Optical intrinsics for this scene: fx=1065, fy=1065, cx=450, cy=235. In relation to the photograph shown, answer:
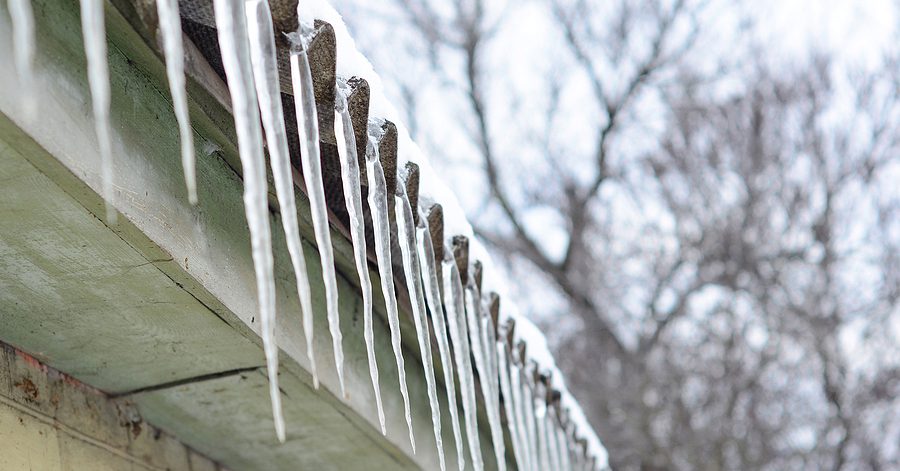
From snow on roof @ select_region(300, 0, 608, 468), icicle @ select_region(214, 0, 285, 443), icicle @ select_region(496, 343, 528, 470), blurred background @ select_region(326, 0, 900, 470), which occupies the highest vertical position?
blurred background @ select_region(326, 0, 900, 470)

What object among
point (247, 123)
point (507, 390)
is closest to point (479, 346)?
point (507, 390)

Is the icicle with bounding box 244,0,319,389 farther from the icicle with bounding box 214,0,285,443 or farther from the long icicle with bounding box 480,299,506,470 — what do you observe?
the long icicle with bounding box 480,299,506,470

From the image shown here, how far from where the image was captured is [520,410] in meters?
3.13

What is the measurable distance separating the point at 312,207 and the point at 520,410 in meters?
1.69

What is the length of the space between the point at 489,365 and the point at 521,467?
722 mm

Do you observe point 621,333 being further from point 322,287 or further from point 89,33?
point 89,33

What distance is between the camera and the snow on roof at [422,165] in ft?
6.11

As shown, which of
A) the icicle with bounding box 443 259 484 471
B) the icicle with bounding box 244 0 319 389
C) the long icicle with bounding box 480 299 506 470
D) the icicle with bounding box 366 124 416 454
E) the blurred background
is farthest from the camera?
the blurred background

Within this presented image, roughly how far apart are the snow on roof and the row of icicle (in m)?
0.04

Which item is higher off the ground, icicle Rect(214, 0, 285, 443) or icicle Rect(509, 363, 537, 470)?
icicle Rect(509, 363, 537, 470)

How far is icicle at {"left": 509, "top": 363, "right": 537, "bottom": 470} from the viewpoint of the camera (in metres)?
3.10

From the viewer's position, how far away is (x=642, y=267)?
45.4 ft

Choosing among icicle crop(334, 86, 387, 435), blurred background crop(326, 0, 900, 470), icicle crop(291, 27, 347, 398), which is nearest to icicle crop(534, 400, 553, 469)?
icicle crop(334, 86, 387, 435)

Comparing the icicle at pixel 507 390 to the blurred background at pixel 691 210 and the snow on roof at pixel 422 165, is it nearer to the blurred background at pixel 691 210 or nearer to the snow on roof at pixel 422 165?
the snow on roof at pixel 422 165
